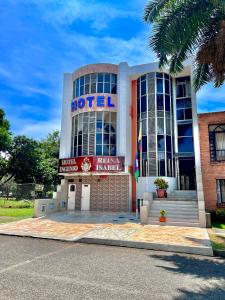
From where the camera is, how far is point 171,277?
595 centimetres

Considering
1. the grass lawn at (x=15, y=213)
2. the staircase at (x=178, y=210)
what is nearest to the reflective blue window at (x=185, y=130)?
the staircase at (x=178, y=210)

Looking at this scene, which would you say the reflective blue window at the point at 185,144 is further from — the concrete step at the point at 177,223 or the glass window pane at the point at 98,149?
the concrete step at the point at 177,223

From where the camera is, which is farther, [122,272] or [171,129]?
[171,129]

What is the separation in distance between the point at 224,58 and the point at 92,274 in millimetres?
9591

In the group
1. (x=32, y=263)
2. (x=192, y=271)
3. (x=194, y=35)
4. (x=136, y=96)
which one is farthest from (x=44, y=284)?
(x=136, y=96)

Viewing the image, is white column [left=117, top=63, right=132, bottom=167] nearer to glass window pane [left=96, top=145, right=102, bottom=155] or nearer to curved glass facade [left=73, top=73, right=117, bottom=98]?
curved glass facade [left=73, top=73, right=117, bottom=98]

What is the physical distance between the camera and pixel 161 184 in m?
18.0

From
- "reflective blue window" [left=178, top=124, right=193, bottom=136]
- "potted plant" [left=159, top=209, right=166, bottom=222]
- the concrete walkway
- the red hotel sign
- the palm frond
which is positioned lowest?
the concrete walkway

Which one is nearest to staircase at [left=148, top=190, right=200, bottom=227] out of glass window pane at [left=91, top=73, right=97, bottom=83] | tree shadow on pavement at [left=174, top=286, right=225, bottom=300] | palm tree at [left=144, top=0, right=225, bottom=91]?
palm tree at [left=144, top=0, right=225, bottom=91]

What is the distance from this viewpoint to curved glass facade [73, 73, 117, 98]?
22411 mm

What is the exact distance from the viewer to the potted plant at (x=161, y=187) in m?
17.8

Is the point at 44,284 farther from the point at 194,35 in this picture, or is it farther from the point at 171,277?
the point at 194,35

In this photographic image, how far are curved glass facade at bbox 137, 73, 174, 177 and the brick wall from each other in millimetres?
3270

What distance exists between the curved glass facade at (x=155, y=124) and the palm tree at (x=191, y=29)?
32.3 ft
